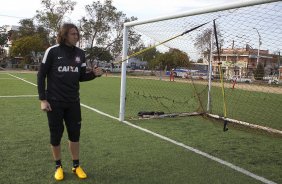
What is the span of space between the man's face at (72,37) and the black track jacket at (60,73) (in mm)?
76

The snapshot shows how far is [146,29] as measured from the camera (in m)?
8.41

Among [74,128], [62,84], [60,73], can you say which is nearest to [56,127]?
[74,128]

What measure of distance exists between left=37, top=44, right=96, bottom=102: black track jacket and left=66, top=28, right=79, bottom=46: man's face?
0.08 m

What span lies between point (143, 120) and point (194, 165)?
3.53 metres

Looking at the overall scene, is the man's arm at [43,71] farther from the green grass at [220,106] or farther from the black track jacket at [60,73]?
the green grass at [220,106]

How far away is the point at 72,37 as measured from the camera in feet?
13.1

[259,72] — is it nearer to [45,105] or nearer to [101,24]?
[45,105]

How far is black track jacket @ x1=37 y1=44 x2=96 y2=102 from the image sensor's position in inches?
157

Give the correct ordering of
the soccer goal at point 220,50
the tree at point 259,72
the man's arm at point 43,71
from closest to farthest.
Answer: the man's arm at point 43,71 < the soccer goal at point 220,50 < the tree at point 259,72

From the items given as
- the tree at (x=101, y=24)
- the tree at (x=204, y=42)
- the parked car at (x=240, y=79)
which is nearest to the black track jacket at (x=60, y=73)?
the tree at (x=204, y=42)

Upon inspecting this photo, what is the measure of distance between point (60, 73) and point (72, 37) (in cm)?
45

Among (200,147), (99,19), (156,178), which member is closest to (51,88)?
(156,178)

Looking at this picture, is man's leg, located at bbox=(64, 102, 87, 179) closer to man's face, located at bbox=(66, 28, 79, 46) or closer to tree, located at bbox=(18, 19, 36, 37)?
man's face, located at bbox=(66, 28, 79, 46)

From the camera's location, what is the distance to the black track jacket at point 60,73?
4.00m
